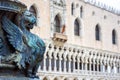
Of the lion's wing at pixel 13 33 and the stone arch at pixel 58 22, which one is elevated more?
the stone arch at pixel 58 22

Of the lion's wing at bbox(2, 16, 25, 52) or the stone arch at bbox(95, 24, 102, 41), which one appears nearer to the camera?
the lion's wing at bbox(2, 16, 25, 52)

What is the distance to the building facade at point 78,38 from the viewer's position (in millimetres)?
27812

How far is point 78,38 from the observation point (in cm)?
3134

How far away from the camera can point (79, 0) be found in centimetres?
3206

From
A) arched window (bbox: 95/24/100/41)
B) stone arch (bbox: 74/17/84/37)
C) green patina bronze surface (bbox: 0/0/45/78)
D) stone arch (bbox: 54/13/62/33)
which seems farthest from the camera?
arched window (bbox: 95/24/100/41)

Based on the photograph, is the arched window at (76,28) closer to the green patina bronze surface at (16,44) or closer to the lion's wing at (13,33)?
the green patina bronze surface at (16,44)

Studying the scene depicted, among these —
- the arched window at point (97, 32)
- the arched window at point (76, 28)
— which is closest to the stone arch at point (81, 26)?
the arched window at point (76, 28)

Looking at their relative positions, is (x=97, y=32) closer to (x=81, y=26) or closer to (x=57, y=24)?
(x=81, y=26)

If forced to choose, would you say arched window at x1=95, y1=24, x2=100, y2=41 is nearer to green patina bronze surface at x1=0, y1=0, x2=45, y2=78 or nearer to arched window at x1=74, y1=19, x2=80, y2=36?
arched window at x1=74, y1=19, x2=80, y2=36

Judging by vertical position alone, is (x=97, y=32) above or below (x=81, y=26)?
below

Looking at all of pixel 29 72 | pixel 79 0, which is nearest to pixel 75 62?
pixel 79 0

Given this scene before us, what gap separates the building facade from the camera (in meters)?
27.8

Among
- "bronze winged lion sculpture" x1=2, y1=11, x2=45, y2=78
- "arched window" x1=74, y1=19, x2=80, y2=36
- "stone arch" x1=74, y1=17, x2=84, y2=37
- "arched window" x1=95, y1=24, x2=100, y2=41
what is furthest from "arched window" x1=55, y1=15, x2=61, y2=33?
"bronze winged lion sculpture" x1=2, y1=11, x2=45, y2=78

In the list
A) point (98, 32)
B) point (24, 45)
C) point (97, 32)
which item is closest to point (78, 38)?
point (97, 32)
